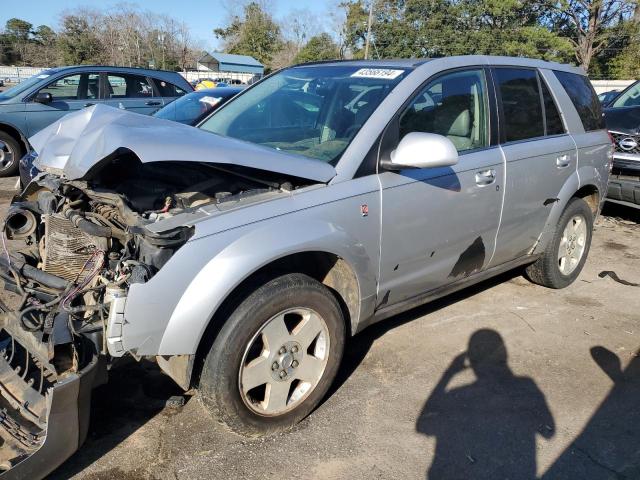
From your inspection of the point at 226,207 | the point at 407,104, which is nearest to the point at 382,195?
the point at 407,104

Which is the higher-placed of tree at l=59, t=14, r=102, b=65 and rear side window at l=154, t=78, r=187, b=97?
tree at l=59, t=14, r=102, b=65

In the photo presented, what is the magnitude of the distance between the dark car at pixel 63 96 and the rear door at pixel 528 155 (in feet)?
23.9

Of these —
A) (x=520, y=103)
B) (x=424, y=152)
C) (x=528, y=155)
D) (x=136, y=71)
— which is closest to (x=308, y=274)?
(x=424, y=152)

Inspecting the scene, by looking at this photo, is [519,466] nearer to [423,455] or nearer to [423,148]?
[423,455]

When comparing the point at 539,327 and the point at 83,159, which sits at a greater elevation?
the point at 83,159

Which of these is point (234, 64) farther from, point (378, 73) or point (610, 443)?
point (610, 443)

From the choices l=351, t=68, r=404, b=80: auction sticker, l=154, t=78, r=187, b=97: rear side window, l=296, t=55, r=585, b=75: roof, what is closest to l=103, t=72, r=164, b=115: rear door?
l=154, t=78, r=187, b=97: rear side window

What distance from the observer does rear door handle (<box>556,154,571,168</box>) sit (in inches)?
161

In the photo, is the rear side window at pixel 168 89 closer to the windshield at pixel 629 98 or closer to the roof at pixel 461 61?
the roof at pixel 461 61

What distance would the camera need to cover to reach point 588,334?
403 cm

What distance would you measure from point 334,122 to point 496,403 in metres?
1.89

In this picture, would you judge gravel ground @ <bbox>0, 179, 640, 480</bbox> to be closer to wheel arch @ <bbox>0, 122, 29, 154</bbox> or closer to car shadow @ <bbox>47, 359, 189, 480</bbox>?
car shadow @ <bbox>47, 359, 189, 480</bbox>

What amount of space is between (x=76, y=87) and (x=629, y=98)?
9.08 metres

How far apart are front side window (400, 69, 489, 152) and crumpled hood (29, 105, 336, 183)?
87 cm
